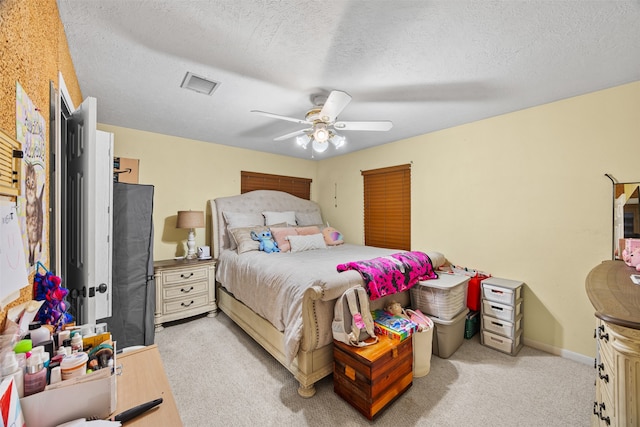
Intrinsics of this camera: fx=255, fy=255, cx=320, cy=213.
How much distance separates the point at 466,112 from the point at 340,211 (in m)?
2.54

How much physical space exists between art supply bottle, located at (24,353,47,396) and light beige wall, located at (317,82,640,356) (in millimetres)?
3481

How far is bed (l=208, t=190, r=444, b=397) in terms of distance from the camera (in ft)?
6.31

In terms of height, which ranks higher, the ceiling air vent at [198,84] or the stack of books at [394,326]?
the ceiling air vent at [198,84]

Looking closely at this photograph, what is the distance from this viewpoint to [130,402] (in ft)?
2.66

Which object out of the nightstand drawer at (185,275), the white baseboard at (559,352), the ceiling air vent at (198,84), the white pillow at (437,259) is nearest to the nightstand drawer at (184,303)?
the nightstand drawer at (185,275)

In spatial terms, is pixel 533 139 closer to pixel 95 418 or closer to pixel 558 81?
pixel 558 81

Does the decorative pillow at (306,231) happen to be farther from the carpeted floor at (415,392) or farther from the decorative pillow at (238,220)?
the carpeted floor at (415,392)

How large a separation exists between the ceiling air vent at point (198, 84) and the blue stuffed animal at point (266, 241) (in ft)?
6.01

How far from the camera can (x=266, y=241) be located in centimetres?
336

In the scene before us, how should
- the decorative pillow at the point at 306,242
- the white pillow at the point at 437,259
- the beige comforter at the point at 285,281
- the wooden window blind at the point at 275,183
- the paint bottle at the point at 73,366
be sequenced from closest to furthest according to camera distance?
the paint bottle at the point at 73,366, the beige comforter at the point at 285,281, the white pillow at the point at 437,259, the decorative pillow at the point at 306,242, the wooden window blind at the point at 275,183

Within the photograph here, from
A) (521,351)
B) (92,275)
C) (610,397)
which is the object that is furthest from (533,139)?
(92,275)

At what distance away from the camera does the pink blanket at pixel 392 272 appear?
86.8 inches

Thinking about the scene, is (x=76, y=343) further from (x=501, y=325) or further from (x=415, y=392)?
(x=501, y=325)

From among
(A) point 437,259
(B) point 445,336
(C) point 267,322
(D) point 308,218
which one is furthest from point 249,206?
(B) point 445,336
